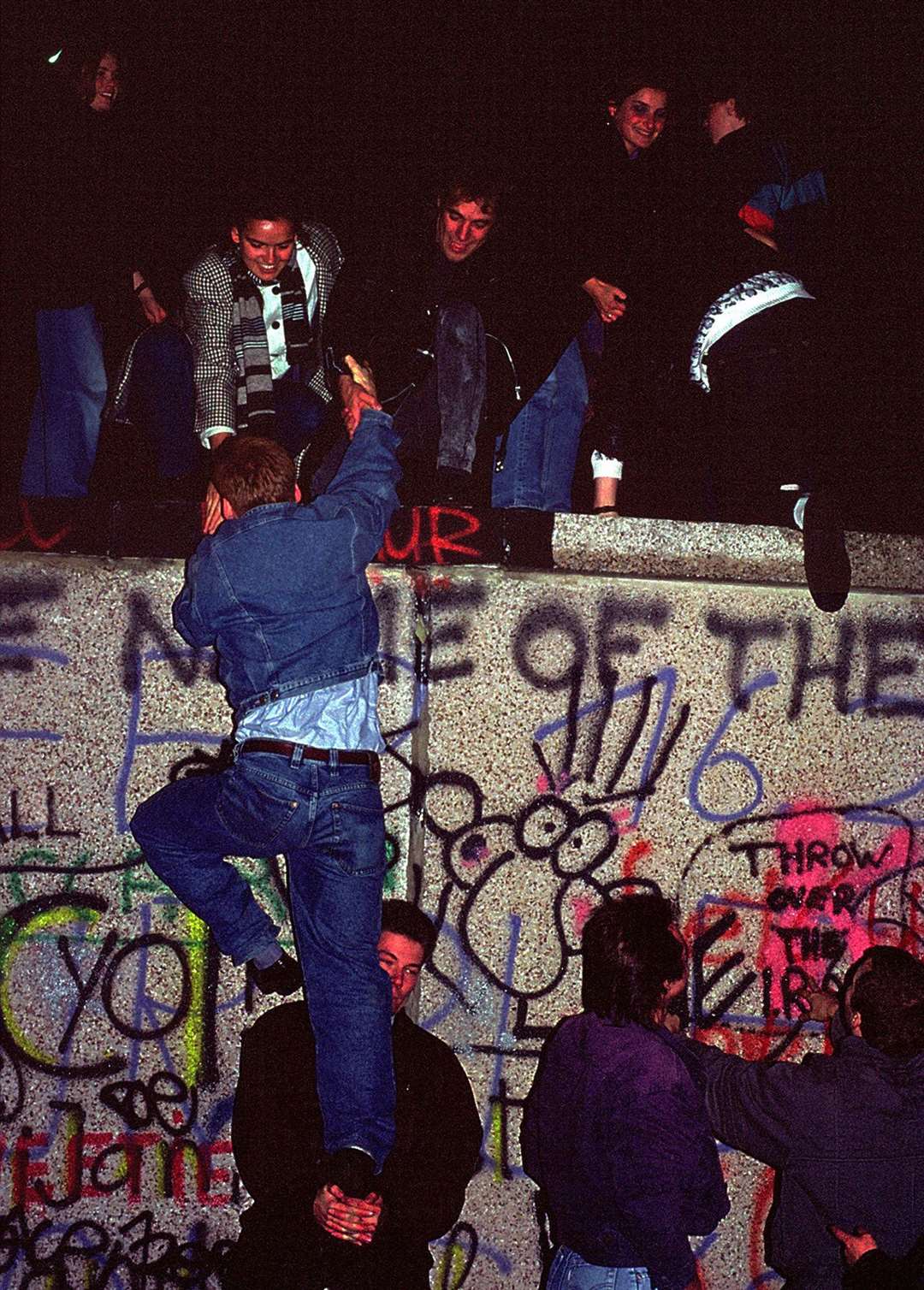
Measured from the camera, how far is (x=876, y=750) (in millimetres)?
4496

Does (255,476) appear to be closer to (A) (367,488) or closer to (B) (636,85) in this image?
(A) (367,488)

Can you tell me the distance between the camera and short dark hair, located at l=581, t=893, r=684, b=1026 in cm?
350

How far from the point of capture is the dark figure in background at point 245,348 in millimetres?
4543

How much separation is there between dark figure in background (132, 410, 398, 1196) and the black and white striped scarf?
946 mm

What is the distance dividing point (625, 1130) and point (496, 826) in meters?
1.22

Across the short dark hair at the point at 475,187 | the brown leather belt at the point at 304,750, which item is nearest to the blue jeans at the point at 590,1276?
the brown leather belt at the point at 304,750

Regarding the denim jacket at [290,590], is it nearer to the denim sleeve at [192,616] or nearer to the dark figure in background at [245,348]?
the denim sleeve at [192,616]

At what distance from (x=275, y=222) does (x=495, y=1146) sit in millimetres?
3304

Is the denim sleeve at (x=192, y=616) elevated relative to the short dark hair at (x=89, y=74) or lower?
lower

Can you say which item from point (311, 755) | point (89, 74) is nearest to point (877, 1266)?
point (311, 755)

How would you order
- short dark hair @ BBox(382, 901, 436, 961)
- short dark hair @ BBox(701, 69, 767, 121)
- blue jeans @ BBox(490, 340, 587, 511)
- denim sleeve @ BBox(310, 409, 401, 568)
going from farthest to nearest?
1. short dark hair @ BBox(701, 69, 767, 121)
2. blue jeans @ BBox(490, 340, 587, 511)
3. short dark hair @ BBox(382, 901, 436, 961)
4. denim sleeve @ BBox(310, 409, 401, 568)

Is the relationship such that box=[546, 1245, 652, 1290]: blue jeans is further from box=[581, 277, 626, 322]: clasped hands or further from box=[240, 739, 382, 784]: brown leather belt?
box=[581, 277, 626, 322]: clasped hands

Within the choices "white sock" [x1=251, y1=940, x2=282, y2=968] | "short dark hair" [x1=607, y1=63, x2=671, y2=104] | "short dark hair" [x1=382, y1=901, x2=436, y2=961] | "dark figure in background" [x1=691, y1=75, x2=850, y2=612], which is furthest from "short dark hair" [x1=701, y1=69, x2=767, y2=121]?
"white sock" [x1=251, y1=940, x2=282, y2=968]

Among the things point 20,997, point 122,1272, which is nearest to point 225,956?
point 20,997
